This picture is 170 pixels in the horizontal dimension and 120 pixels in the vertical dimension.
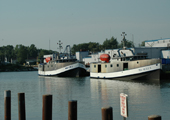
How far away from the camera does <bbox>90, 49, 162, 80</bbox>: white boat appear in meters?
50.4

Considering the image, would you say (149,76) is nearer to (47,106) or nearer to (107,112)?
(47,106)

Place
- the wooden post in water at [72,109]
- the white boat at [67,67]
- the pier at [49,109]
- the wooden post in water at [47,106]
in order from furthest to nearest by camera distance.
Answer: the white boat at [67,67], the wooden post in water at [47,106], the wooden post in water at [72,109], the pier at [49,109]

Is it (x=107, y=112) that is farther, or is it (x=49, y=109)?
(x=49, y=109)

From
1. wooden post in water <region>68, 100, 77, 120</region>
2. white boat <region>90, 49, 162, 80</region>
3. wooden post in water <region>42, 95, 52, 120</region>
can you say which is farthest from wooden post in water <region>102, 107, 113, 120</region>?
white boat <region>90, 49, 162, 80</region>

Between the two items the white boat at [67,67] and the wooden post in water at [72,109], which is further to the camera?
the white boat at [67,67]

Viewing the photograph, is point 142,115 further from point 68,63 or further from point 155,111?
point 68,63

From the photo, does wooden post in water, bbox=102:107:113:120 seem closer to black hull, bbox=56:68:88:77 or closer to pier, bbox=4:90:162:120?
pier, bbox=4:90:162:120

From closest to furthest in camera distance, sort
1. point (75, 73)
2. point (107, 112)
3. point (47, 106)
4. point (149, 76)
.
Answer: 1. point (107, 112)
2. point (47, 106)
3. point (149, 76)
4. point (75, 73)

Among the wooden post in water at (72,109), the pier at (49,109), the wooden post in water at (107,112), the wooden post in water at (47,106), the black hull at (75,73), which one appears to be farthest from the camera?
the black hull at (75,73)

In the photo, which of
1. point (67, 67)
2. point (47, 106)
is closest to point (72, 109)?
point (47, 106)

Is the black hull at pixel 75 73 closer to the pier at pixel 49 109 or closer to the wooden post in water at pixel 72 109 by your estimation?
the pier at pixel 49 109

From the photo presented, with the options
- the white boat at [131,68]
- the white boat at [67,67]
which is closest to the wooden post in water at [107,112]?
the white boat at [131,68]

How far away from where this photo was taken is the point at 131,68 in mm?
52781

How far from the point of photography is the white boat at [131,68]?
5044cm
